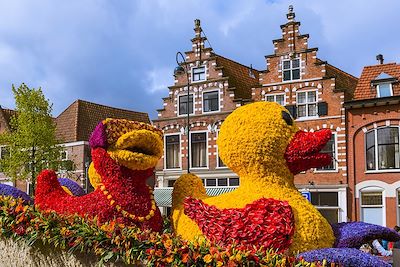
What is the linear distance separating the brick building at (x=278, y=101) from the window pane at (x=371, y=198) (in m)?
0.73

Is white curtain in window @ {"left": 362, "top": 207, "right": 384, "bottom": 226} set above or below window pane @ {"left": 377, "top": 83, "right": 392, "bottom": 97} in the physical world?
below

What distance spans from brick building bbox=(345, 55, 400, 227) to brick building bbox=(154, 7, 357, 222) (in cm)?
41

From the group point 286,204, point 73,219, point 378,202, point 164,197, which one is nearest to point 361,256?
point 286,204

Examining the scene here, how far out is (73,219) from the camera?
5.24 metres

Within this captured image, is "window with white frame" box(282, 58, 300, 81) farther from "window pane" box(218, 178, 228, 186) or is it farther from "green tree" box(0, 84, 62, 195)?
"green tree" box(0, 84, 62, 195)

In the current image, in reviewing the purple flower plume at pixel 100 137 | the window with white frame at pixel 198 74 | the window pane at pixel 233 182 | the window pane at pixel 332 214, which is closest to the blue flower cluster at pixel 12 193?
the purple flower plume at pixel 100 137

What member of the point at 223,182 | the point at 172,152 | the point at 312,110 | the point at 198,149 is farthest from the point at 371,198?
the point at 172,152

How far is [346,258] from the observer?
14.0 feet

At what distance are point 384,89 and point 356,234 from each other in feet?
50.8

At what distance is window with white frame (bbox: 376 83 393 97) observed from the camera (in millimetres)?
19425

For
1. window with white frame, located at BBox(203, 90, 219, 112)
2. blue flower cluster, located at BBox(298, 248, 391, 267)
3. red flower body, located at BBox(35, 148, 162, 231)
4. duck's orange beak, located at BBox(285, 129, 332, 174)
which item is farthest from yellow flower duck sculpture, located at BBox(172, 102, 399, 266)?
window with white frame, located at BBox(203, 90, 219, 112)

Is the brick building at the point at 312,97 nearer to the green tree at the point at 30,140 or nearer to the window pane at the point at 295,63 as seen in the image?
the window pane at the point at 295,63

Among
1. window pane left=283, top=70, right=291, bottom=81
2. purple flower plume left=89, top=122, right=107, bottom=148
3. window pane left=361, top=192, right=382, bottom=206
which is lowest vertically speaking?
window pane left=361, top=192, right=382, bottom=206

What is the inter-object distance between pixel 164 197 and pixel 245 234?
1347cm
